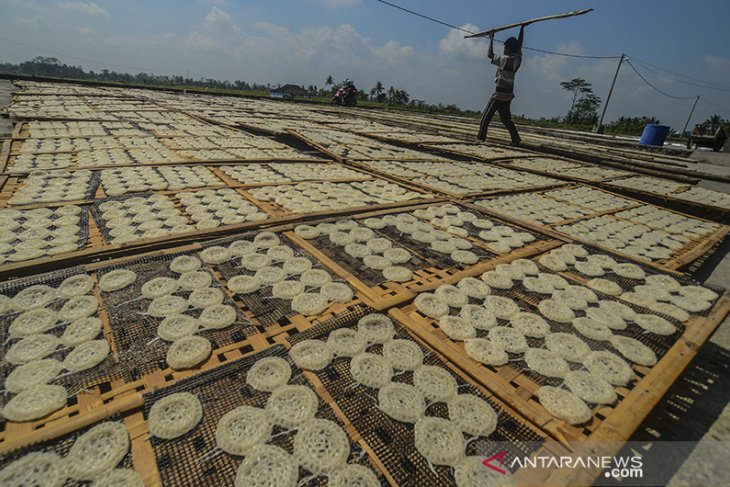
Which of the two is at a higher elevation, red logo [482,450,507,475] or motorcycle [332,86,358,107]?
motorcycle [332,86,358,107]

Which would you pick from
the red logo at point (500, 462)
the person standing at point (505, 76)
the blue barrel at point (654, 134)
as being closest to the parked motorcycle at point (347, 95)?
the person standing at point (505, 76)

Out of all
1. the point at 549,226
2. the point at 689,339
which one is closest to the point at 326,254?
the point at 689,339

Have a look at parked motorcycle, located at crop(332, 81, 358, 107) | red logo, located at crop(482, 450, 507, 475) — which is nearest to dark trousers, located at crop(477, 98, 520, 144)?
red logo, located at crop(482, 450, 507, 475)

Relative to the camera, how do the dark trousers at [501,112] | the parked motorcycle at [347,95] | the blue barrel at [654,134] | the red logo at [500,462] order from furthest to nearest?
the parked motorcycle at [347,95]
the blue barrel at [654,134]
the dark trousers at [501,112]
the red logo at [500,462]

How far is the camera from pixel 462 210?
3.91 meters

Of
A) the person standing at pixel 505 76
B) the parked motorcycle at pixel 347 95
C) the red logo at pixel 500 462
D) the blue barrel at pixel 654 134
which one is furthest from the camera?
the parked motorcycle at pixel 347 95

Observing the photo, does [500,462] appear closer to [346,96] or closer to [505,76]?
[505,76]

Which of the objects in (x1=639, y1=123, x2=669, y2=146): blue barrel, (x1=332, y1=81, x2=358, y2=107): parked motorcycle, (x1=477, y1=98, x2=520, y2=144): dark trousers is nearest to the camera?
(x1=477, y1=98, x2=520, y2=144): dark trousers

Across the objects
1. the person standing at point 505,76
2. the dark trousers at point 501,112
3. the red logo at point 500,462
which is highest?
the person standing at point 505,76

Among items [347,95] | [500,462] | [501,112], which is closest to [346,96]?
[347,95]

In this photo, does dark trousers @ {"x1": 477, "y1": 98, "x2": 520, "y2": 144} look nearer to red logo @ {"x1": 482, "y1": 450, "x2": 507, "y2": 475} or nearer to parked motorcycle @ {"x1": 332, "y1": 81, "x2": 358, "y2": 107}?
red logo @ {"x1": 482, "y1": 450, "x2": 507, "y2": 475}

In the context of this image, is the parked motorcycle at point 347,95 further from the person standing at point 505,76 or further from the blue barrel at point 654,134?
the blue barrel at point 654,134

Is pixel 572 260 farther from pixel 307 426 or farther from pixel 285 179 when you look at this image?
pixel 285 179

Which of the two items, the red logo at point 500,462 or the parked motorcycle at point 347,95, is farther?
the parked motorcycle at point 347,95
